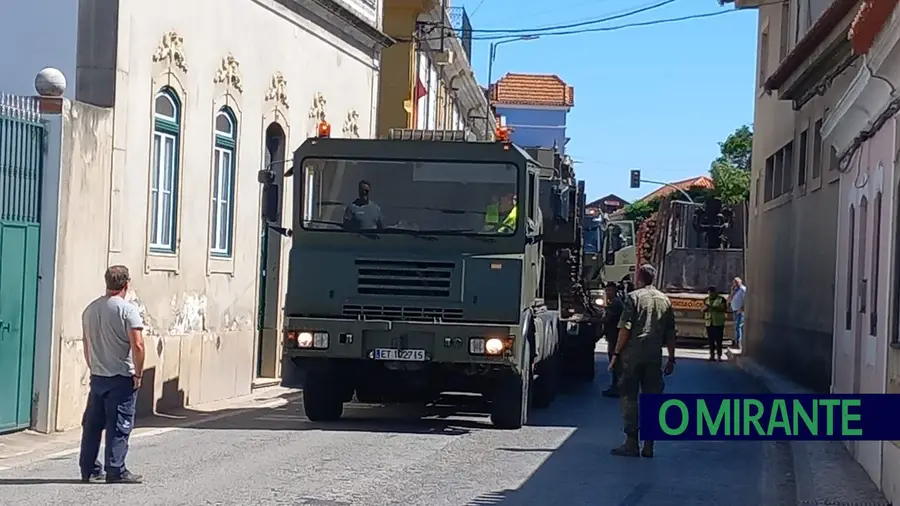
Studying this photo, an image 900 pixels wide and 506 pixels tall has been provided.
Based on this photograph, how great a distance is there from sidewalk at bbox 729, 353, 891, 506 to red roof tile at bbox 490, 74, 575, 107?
70.1m

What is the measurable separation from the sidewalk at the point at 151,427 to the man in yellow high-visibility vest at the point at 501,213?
373 centimetres

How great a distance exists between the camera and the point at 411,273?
13055 mm

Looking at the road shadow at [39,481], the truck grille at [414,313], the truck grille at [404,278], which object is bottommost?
the road shadow at [39,481]

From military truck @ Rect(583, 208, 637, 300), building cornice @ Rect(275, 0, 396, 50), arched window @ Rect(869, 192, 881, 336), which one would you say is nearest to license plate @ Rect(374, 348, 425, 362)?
arched window @ Rect(869, 192, 881, 336)

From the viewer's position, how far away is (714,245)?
119ft

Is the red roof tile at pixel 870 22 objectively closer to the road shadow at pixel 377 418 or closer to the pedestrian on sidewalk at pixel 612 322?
the road shadow at pixel 377 418

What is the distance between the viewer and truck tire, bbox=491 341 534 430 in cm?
1345

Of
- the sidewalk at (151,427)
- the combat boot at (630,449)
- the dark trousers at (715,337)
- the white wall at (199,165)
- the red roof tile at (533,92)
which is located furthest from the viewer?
the red roof tile at (533,92)

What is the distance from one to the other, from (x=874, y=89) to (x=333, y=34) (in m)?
11.5

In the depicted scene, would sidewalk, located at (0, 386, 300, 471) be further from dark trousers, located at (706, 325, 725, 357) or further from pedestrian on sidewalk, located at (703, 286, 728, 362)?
dark trousers, located at (706, 325, 725, 357)

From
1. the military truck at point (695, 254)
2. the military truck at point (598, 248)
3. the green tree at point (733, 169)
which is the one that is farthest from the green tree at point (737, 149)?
the military truck at point (598, 248)

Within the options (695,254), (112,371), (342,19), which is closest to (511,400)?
(112,371)

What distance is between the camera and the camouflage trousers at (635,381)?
12.2 metres

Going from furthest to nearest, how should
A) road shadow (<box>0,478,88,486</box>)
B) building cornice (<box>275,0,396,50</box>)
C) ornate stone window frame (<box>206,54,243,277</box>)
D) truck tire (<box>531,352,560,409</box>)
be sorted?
building cornice (<box>275,0,396,50</box>) → ornate stone window frame (<box>206,54,243,277</box>) → truck tire (<box>531,352,560,409</box>) → road shadow (<box>0,478,88,486</box>)
